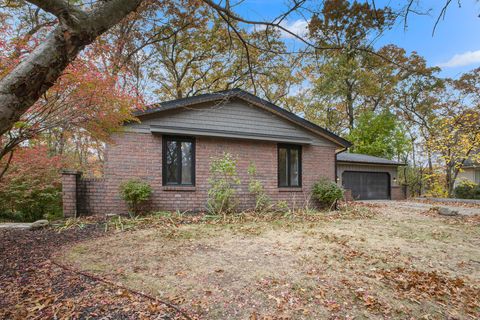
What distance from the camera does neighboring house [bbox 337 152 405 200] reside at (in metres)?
16.1

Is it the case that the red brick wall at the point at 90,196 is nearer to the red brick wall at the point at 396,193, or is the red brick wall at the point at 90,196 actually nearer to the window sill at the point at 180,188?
the window sill at the point at 180,188

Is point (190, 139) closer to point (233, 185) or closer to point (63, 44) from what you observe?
point (233, 185)

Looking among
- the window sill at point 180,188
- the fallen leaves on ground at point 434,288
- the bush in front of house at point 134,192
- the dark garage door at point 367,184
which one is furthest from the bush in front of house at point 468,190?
the bush in front of house at point 134,192

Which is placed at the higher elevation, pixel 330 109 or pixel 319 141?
pixel 330 109

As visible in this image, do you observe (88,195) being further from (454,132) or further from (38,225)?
(454,132)

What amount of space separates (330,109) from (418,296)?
74.7ft

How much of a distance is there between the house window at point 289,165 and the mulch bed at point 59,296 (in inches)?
293

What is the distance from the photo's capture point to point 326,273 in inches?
145

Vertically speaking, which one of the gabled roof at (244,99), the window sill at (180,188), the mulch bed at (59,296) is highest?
the gabled roof at (244,99)

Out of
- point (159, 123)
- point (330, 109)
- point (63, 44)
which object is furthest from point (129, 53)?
point (330, 109)

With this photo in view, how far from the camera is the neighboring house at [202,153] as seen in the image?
7.79 meters

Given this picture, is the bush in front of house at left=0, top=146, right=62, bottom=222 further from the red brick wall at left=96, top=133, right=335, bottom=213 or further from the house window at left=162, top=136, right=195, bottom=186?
the house window at left=162, top=136, right=195, bottom=186

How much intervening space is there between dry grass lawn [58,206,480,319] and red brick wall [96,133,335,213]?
216cm

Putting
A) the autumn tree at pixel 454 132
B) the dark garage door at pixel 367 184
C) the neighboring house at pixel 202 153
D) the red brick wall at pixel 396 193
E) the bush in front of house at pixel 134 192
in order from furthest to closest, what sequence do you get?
1. the red brick wall at pixel 396 193
2. the dark garage door at pixel 367 184
3. the autumn tree at pixel 454 132
4. the neighboring house at pixel 202 153
5. the bush in front of house at pixel 134 192
